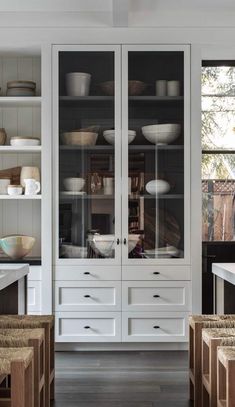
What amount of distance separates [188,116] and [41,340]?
2.40 meters

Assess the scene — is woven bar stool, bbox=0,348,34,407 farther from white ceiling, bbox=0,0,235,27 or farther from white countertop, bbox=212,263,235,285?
white ceiling, bbox=0,0,235,27

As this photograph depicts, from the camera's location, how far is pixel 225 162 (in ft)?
16.9

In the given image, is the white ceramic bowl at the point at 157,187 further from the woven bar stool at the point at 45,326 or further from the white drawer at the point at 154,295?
the woven bar stool at the point at 45,326

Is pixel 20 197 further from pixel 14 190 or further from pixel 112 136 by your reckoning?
pixel 112 136

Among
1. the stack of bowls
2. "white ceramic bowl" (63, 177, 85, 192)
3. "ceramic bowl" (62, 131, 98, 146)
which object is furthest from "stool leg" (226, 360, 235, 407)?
the stack of bowls

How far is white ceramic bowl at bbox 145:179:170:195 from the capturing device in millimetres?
4641

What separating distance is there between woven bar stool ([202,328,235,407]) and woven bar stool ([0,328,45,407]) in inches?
31.4

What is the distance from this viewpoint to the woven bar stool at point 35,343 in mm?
2662

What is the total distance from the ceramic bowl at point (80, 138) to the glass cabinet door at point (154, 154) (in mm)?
258

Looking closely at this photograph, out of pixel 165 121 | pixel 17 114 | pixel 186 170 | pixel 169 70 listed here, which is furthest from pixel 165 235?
pixel 17 114

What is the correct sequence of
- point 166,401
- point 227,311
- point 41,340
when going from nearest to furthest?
1. point 41,340
2. point 166,401
3. point 227,311

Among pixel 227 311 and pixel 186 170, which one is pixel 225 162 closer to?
pixel 186 170

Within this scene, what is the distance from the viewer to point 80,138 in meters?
→ 4.66

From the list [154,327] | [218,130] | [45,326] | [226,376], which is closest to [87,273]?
[154,327]
